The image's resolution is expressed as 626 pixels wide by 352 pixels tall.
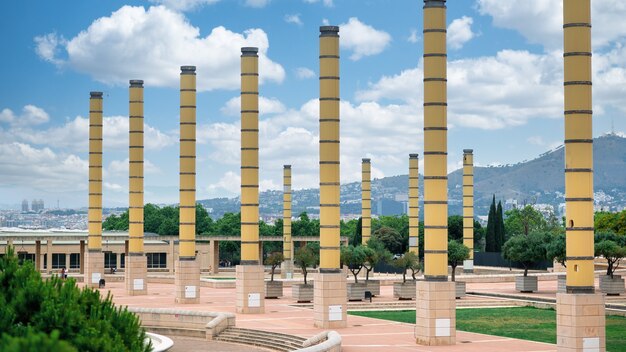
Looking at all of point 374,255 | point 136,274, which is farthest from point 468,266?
point 136,274

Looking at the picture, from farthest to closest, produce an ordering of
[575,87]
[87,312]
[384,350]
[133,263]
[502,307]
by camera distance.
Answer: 1. [133,263]
2. [502,307]
3. [384,350]
4. [575,87]
5. [87,312]

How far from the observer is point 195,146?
45.8 m

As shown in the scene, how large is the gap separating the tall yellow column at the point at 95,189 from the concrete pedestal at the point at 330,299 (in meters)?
22.7

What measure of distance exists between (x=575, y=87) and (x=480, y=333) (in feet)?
33.4

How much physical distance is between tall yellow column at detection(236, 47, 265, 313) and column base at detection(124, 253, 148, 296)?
1061 centimetres

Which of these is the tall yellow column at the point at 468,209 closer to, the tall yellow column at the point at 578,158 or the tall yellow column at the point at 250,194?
the tall yellow column at the point at 250,194

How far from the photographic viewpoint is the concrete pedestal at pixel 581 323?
83.6ft

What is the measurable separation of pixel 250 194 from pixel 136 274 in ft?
38.0

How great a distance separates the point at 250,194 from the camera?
4053 centimetres

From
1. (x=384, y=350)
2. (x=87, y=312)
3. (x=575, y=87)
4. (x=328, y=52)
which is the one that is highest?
(x=328, y=52)

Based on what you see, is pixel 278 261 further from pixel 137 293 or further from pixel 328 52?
pixel 328 52

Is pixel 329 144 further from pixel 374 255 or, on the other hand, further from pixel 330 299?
pixel 374 255

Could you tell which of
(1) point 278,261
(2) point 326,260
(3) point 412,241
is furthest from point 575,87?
(3) point 412,241

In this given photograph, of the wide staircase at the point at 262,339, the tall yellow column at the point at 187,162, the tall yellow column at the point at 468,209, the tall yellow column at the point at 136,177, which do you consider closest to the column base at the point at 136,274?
the tall yellow column at the point at 136,177
